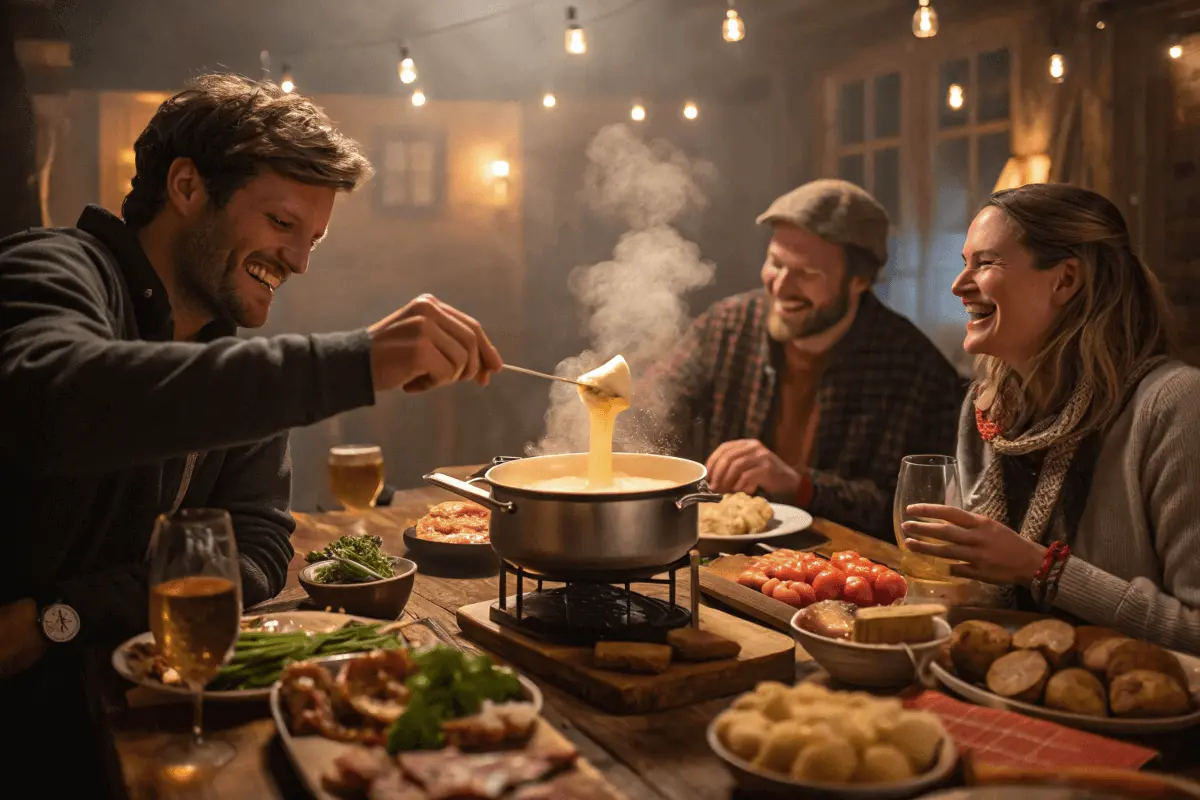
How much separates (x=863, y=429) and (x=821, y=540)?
5.84 ft

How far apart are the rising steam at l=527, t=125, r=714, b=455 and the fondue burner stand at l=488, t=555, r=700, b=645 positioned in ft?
9.93

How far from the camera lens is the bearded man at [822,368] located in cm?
398

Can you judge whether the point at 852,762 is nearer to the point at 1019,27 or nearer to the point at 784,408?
the point at 784,408

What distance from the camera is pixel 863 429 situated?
13.2 ft

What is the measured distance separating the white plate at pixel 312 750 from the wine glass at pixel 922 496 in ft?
2.26

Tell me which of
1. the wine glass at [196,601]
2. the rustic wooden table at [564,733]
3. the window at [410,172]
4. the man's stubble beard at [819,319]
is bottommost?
the rustic wooden table at [564,733]

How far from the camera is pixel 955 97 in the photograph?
4242 millimetres

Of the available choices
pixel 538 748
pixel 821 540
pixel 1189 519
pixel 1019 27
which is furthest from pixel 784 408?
pixel 538 748

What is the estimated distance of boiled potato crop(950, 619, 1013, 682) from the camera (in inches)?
52.5

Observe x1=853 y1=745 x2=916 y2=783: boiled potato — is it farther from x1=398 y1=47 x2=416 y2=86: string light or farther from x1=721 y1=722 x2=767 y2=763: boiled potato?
x1=398 y1=47 x2=416 y2=86: string light

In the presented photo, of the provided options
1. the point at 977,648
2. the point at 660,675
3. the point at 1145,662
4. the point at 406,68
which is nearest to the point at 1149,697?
the point at 1145,662

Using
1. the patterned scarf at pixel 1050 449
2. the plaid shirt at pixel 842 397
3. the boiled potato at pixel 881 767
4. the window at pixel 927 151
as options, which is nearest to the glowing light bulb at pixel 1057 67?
the window at pixel 927 151

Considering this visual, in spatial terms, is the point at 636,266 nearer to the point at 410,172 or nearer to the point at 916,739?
the point at 410,172

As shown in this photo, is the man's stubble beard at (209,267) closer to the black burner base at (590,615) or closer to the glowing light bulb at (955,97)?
the black burner base at (590,615)
